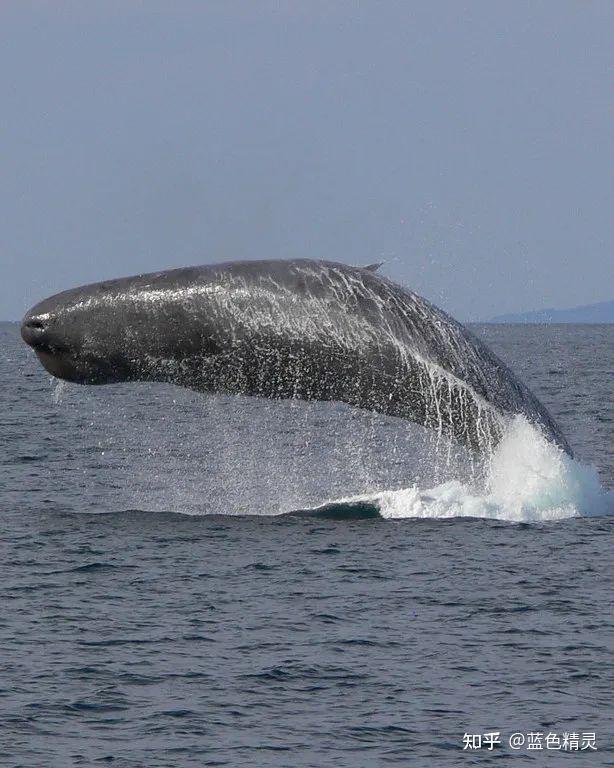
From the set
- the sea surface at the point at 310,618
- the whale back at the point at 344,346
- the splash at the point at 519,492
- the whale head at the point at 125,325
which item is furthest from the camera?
the splash at the point at 519,492

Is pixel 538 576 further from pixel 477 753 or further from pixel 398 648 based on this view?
pixel 477 753

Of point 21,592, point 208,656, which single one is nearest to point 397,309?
point 208,656

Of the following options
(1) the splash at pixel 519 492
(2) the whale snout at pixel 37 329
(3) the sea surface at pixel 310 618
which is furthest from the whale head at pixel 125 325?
(1) the splash at pixel 519 492

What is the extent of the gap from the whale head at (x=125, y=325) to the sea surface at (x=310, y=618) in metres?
1.66

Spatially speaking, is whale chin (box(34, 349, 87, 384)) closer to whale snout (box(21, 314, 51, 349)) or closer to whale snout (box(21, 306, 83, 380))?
whale snout (box(21, 306, 83, 380))

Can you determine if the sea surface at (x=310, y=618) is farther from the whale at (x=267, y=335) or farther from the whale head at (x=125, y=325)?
the whale at (x=267, y=335)

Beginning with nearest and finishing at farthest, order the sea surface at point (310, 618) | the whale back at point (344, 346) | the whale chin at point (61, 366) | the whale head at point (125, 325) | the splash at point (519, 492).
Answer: the sea surface at point (310, 618), the whale back at point (344, 346), the whale head at point (125, 325), the whale chin at point (61, 366), the splash at point (519, 492)

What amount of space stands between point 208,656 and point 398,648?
2494mm

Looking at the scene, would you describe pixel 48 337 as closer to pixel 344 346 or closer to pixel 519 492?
pixel 344 346

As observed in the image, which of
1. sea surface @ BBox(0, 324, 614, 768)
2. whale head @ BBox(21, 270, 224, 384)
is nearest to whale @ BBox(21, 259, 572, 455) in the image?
whale head @ BBox(21, 270, 224, 384)

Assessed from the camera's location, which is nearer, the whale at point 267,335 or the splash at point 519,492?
the whale at point 267,335

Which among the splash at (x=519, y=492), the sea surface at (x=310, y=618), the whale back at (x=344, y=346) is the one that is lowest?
the sea surface at (x=310, y=618)

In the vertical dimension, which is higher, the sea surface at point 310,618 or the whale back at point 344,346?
the whale back at point 344,346

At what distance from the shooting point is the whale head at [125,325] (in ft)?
70.5
